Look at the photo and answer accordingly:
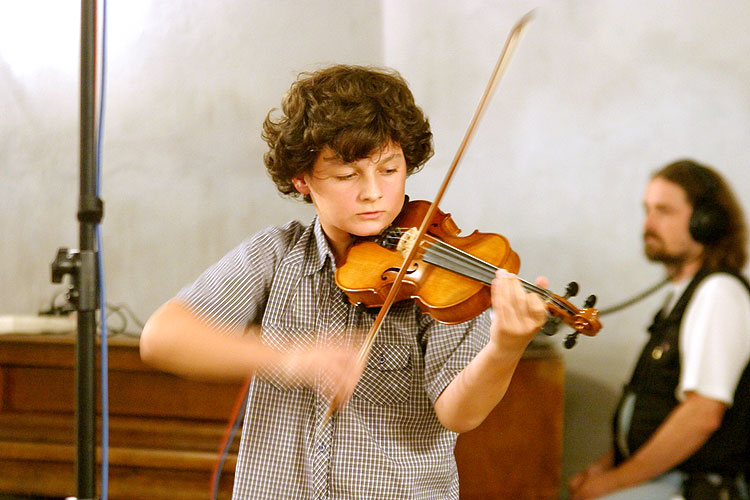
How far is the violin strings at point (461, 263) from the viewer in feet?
2.89

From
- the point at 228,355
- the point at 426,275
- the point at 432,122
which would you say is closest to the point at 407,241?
the point at 426,275

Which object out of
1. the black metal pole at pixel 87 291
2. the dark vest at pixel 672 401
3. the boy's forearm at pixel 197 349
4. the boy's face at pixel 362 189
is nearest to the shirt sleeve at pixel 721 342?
the dark vest at pixel 672 401

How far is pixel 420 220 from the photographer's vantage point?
3.13 ft

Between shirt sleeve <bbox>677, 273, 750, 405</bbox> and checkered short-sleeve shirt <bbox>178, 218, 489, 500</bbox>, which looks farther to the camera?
shirt sleeve <bbox>677, 273, 750, 405</bbox>

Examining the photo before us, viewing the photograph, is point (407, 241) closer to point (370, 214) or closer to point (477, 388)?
point (370, 214)

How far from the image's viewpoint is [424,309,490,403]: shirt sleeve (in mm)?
873

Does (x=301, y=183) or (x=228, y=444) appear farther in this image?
(x=228, y=444)

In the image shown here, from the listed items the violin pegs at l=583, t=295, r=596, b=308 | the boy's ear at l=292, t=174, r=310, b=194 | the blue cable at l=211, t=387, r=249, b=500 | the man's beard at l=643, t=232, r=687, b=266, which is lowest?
the blue cable at l=211, t=387, r=249, b=500

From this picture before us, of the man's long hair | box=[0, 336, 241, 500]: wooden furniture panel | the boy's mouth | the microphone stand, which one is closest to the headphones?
the man's long hair

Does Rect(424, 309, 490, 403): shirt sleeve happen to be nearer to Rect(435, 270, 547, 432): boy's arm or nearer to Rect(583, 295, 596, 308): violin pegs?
Rect(435, 270, 547, 432): boy's arm

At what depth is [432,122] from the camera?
171 centimetres

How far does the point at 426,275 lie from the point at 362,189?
135 millimetres

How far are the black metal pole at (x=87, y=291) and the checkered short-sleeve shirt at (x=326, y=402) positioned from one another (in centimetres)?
14

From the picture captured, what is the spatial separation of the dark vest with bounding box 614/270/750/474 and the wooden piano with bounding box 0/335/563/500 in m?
0.24
